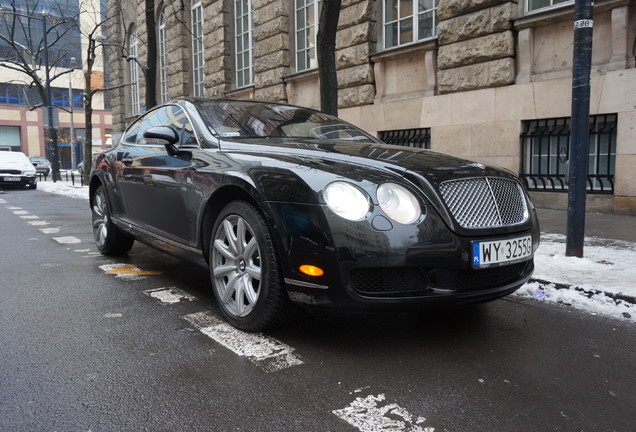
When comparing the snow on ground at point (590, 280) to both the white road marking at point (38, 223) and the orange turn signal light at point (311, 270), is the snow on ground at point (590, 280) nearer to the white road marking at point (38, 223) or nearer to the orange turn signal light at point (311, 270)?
the orange turn signal light at point (311, 270)

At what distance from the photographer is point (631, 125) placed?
27.0ft

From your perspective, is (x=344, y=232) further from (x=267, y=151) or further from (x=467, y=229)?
(x=267, y=151)

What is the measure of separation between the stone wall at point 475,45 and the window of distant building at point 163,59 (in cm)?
1544

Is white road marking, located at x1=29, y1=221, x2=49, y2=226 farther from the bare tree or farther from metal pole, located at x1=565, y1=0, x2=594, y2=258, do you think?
the bare tree

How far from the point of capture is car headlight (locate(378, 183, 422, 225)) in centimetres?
281

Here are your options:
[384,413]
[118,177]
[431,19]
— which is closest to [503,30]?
[431,19]

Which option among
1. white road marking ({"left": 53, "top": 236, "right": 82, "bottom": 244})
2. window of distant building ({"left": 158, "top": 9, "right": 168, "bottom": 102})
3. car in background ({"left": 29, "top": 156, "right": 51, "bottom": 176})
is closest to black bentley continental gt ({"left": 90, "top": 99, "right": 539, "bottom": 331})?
white road marking ({"left": 53, "top": 236, "right": 82, "bottom": 244})

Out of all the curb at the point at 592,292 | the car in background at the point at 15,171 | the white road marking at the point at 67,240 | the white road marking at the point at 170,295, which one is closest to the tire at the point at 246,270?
the white road marking at the point at 170,295

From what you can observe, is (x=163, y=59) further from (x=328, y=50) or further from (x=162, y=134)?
(x=162, y=134)

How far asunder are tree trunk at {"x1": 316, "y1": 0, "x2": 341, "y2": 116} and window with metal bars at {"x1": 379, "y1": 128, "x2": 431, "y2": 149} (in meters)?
3.57

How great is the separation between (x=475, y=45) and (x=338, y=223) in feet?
28.2

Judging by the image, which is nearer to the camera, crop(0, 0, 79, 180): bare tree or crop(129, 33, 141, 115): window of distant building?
crop(0, 0, 79, 180): bare tree

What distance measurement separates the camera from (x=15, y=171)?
20.8m

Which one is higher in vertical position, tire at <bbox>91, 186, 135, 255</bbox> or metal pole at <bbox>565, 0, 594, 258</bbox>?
metal pole at <bbox>565, 0, 594, 258</bbox>
